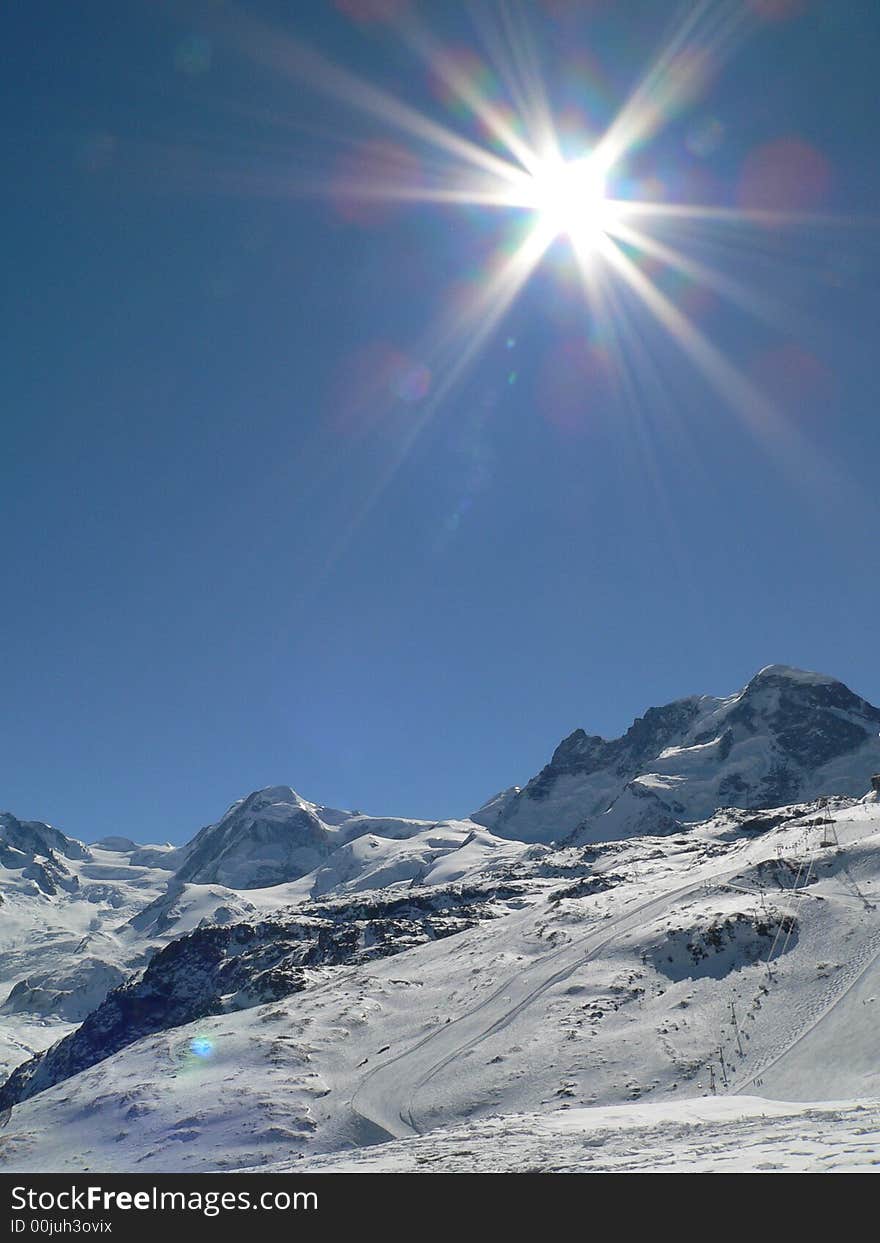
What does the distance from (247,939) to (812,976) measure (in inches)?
4209

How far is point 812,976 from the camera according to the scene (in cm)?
4791

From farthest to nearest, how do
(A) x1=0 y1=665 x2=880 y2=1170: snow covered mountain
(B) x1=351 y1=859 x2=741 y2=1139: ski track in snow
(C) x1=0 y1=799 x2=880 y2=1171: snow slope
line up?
1. (B) x1=351 y1=859 x2=741 y2=1139: ski track in snow
2. (C) x1=0 y1=799 x2=880 y2=1171: snow slope
3. (A) x1=0 y1=665 x2=880 y2=1170: snow covered mountain

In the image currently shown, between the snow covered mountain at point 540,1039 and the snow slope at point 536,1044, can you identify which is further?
the snow slope at point 536,1044

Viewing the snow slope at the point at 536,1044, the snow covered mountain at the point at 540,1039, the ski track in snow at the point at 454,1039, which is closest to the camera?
the snow covered mountain at the point at 540,1039

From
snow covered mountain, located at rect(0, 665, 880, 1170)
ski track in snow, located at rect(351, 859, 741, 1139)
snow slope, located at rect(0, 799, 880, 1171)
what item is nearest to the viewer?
snow covered mountain, located at rect(0, 665, 880, 1170)

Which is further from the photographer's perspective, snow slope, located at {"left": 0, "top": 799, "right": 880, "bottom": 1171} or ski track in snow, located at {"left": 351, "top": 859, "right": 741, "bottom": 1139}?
Answer: ski track in snow, located at {"left": 351, "top": 859, "right": 741, "bottom": 1139}

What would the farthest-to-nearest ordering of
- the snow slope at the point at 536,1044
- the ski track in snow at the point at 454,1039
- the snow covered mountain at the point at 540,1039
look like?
the ski track in snow at the point at 454,1039
the snow slope at the point at 536,1044
the snow covered mountain at the point at 540,1039

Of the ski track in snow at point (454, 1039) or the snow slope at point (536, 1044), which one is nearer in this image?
the snow slope at point (536, 1044)

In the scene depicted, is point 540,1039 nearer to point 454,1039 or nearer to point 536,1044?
point 536,1044

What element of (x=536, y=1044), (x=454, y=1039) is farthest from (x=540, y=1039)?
(x=454, y=1039)

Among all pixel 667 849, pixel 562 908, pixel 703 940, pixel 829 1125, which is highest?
pixel 667 849
